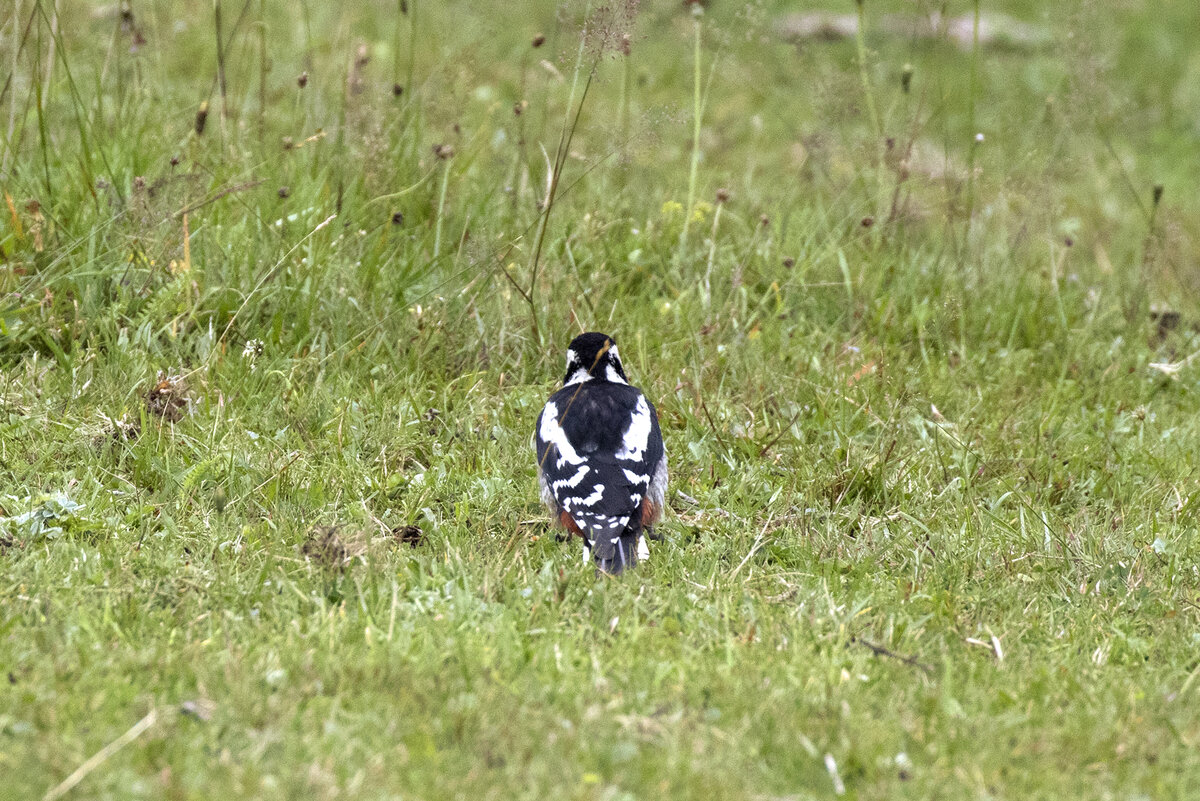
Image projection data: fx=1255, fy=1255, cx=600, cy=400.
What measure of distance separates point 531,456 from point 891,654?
6.78 feet

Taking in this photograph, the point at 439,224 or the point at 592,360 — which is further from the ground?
the point at 439,224

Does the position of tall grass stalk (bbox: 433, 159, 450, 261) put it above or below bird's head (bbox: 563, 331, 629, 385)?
above

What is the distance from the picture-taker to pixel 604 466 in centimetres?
482

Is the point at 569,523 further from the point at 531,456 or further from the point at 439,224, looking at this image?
the point at 439,224

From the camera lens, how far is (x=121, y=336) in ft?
18.2

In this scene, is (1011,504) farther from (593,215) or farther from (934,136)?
(934,136)

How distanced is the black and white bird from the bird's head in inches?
2.0

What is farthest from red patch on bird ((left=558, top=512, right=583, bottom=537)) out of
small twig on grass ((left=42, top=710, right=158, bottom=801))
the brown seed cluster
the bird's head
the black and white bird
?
small twig on grass ((left=42, top=710, right=158, bottom=801))

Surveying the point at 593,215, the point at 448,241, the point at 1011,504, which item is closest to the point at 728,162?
the point at 593,215

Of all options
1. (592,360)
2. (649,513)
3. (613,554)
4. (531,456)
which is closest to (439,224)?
(592,360)

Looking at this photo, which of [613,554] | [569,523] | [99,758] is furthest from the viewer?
[569,523]

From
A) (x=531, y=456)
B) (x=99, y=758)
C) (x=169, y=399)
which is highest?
(x=99, y=758)

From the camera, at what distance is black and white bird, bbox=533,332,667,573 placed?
179 inches

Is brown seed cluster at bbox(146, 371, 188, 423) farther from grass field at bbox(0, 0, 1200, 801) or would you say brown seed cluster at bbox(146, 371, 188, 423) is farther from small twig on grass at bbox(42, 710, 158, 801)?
small twig on grass at bbox(42, 710, 158, 801)
